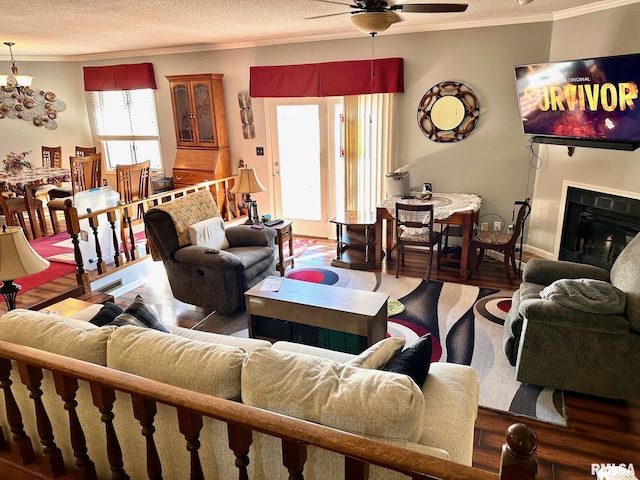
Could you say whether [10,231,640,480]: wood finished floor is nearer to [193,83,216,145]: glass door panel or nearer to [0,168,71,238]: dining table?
[193,83,216,145]: glass door panel

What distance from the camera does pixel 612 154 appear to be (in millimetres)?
3973

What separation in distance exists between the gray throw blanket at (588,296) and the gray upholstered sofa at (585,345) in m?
0.02

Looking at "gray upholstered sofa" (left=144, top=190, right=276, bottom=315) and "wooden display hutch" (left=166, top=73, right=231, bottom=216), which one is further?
"wooden display hutch" (left=166, top=73, right=231, bottom=216)

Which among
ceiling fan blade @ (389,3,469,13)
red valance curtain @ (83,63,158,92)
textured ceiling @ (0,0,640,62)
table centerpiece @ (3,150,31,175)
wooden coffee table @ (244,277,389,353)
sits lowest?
wooden coffee table @ (244,277,389,353)

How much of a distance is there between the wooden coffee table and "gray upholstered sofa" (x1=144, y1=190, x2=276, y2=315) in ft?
1.53

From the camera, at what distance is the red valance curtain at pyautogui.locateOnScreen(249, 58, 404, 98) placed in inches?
200

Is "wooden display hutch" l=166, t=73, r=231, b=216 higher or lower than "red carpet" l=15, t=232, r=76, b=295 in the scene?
higher

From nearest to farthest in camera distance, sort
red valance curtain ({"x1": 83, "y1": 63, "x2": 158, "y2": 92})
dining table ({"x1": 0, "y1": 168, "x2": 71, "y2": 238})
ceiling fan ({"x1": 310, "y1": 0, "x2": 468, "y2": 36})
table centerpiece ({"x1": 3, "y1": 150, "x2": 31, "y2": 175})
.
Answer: ceiling fan ({"x1": 310, "y1": 0, "x2": 468, "y2": 36}), dining table ({"x1": 0, "y1": 168, "x2": 71, "y2": 238}), table centerpiece ({"x1": 3, "y1": 150, "x2": 31, "y2": 175}), red valance curtain ({"x1": 83, "y1": 63, "x2": 158, "y2": 92})

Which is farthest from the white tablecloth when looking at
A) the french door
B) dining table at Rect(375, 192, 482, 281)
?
the french door

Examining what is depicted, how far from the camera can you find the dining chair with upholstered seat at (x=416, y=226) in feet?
14.1

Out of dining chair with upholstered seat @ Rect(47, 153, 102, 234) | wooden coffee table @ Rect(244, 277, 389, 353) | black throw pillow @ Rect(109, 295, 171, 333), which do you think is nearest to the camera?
black throw pillow @ Rect(109, 295, 171, 333)

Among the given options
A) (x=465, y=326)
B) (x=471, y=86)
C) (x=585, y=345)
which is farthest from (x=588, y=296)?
(x=471, y=86)

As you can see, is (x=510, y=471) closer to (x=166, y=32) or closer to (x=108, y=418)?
(x=108, y=418)

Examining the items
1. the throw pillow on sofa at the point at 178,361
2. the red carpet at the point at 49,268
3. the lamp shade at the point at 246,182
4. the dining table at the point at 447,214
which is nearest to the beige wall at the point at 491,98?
the dining table at the point at 447,214
